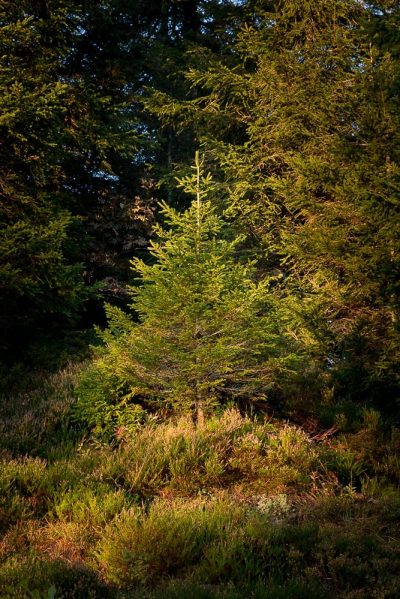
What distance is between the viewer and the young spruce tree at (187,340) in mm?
6969

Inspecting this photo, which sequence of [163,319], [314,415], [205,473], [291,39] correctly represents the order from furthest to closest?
[291,39]
[314,415]
[163,319]
[205,473]

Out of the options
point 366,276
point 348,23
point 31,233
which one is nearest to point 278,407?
point 366,276

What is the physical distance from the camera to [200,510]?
4.95 m

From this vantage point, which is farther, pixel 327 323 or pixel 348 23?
pixel 348 23

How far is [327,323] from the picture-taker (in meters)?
9.77

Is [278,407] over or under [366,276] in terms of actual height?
under

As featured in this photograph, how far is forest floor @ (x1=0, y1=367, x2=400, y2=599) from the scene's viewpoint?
154 inches

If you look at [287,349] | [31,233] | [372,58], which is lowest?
[287,349]

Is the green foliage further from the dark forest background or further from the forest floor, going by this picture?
the forest floor

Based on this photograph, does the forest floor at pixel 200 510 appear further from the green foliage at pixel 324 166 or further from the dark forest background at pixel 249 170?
the green foliage at pixel 324 166

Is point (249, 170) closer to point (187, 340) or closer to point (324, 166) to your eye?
point (324, 166)

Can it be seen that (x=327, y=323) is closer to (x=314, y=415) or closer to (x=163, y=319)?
(x=314, y=415)

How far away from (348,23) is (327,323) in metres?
8.58

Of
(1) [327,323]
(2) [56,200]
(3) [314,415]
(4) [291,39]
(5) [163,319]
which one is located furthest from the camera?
(4) [291,39]
